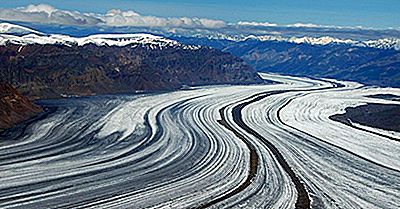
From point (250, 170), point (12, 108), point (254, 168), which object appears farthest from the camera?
point (12, 108)

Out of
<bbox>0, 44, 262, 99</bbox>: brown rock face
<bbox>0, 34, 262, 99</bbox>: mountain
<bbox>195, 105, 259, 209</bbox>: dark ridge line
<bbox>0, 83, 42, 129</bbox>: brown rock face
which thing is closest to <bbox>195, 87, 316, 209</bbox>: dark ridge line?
<bbox>195, 105, 259, 209</bbox>: dark ridge line

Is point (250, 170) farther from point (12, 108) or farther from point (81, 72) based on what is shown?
point (81, 72)

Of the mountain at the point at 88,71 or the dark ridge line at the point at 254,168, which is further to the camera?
the mountain at the point at 88,71

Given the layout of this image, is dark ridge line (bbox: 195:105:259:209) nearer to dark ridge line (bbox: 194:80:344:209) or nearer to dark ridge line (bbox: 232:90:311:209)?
dark ridge line (bbox: 194:80:344:209)

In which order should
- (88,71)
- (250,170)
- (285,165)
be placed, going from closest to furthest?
(250,170), (285,165), (88,71)

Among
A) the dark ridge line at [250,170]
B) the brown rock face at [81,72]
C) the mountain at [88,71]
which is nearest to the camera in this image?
the dark ridge line at [250,170]

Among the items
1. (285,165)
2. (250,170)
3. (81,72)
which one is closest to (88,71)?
(81,72)

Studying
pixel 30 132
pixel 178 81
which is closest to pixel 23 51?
pixel 178 81

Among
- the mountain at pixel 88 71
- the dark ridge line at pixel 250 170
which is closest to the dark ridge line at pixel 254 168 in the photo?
the dark ridge line at pixel 250 170

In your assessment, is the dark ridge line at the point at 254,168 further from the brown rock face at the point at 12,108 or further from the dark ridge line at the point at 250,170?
the brown rock face at the point at 12,108
